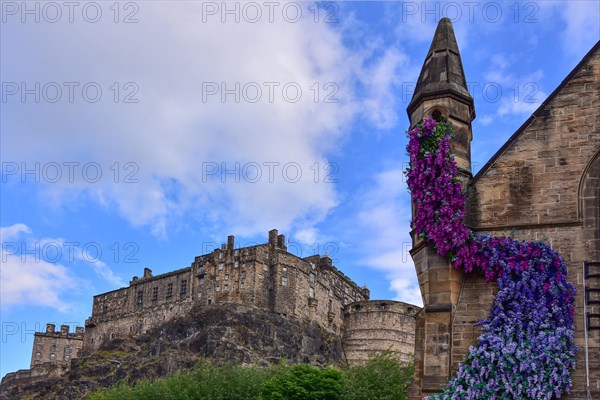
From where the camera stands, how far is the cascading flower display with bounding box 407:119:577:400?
50.7ft

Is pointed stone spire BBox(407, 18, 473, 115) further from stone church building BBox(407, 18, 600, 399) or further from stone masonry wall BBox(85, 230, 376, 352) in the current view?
stone masonry wall BBox(85, 230, 376, 352)

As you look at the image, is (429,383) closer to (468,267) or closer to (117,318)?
(468,267)

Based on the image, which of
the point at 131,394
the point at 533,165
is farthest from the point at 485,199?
the point at 131,394

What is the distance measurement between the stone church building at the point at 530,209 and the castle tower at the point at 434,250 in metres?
0.02

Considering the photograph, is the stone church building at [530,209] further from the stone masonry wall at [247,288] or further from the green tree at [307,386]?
the stone masonry wall at [247,288]

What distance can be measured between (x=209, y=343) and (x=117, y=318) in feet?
91.2

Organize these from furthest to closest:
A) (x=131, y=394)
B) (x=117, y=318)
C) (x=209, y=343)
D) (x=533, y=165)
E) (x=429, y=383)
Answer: (x=117, y=318) < (x=209, y=343) < (x=131, y=394) < (x=533, y=165) < (x=429, y=383)

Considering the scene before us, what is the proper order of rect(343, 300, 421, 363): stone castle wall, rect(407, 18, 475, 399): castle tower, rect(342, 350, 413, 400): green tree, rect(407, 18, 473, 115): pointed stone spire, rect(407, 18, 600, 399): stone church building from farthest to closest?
rect(343, 300, 421, 363): stone castle wall < rect(342, 350, 413, 400): green tree < rect(407, 18, 473, 115): pointed stone spire < rect(407, 18, 475, 399): castle tower < rect(407, 18, 600, 399): stone church building

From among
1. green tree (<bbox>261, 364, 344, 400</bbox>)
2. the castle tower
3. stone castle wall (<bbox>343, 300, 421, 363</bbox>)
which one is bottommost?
green tree (<bbox>261, 364, 344, 400</bbox>)

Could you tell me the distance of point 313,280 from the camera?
326ft

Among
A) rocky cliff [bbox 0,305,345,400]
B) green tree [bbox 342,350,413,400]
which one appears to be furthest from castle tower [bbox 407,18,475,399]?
rocky cliff [bbox 0,305,345,400]

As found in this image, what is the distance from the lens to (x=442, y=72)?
59.7 ft

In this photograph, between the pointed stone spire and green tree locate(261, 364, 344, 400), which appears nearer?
the pointed stone spire

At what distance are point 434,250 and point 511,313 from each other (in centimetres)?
197
